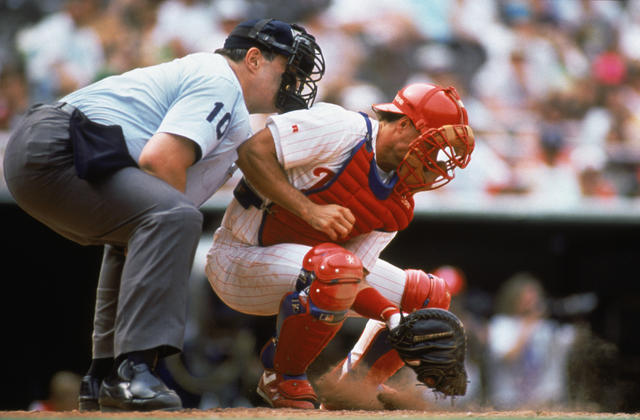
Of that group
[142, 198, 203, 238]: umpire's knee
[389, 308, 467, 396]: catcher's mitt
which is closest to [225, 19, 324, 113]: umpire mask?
[142, 198, 203, 238]: umpire's knee

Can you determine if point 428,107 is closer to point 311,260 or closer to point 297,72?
point 297,72

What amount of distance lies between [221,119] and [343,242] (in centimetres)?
106

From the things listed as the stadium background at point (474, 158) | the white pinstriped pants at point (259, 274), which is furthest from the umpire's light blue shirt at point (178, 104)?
the stadium background at point (474, 158)

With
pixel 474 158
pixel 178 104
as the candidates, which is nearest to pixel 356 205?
pixel 178 104

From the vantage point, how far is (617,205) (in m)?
8.38

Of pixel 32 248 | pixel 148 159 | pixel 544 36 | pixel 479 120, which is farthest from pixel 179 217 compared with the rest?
pixel 544 36

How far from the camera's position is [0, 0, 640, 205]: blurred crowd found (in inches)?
333

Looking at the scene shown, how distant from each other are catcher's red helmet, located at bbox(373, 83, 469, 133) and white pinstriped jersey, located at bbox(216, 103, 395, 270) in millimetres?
173

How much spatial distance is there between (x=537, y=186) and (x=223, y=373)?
12.0ft

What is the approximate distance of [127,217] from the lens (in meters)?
3.01

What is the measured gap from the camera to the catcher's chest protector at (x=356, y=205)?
373cm

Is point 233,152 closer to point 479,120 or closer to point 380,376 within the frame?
Answer: point 380,376

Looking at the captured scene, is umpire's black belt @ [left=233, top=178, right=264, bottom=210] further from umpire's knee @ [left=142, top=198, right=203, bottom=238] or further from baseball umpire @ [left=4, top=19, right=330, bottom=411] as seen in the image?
umpire's knee @ [left=142, top=198, right=203, bottom=238]

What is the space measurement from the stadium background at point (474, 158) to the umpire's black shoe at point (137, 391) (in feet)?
16.0
